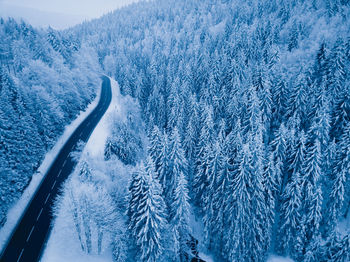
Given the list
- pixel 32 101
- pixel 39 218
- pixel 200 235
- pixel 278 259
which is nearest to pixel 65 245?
pixel 39 218

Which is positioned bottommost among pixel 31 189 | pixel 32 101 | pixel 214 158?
pixel 31 189

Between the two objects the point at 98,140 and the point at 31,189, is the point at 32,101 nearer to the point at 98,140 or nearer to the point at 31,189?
the point at 98,140

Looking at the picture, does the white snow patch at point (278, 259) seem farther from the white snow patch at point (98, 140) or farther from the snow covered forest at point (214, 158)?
the white snow patch at point (98, 140)

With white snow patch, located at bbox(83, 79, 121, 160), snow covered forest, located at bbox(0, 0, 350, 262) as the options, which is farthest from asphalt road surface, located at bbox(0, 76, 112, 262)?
white snow patch, located at bbox(83, 79, 121, 160)

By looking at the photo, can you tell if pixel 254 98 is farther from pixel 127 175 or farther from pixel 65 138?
pixel 65 138

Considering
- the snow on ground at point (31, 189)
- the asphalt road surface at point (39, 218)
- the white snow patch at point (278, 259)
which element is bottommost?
the white snow patch at point (278, 259)

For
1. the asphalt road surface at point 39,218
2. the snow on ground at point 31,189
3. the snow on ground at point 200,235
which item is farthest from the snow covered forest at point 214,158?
the asphalt road surface at point 39,218

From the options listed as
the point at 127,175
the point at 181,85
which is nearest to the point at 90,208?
the point at 127,175

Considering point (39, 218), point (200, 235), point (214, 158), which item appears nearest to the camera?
point (39, 218)
